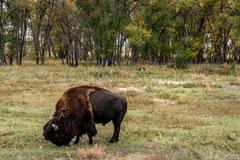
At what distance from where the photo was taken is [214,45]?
216 ft

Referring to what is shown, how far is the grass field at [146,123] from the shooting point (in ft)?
40.6

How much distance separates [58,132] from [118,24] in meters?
42.7

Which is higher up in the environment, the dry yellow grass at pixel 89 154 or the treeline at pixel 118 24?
the treeline at pixel 118 24

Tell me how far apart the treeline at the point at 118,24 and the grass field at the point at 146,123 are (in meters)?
23.7

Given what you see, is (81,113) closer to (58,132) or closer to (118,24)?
(58,132)

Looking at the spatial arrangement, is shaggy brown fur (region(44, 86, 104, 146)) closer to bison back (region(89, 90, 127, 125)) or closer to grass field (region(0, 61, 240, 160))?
bison back (region(89, 90, 127, 125))

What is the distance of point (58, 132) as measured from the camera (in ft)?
40.6

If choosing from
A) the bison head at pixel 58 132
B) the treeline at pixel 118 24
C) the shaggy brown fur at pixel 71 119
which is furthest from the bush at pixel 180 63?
the bison head at pixel 58 132

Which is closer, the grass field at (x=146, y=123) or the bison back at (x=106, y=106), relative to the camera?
the grass field at (x=146, y=123)

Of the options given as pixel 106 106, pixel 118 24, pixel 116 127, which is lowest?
pixel 116 127

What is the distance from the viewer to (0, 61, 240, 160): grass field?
12383mm

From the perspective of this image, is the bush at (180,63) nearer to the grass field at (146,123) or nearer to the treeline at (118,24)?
the treeline at (118,24)

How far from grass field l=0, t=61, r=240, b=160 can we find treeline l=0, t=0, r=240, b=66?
77.8 feet

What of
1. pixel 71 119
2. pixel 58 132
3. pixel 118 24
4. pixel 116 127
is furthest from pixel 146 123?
pixel 118 24
